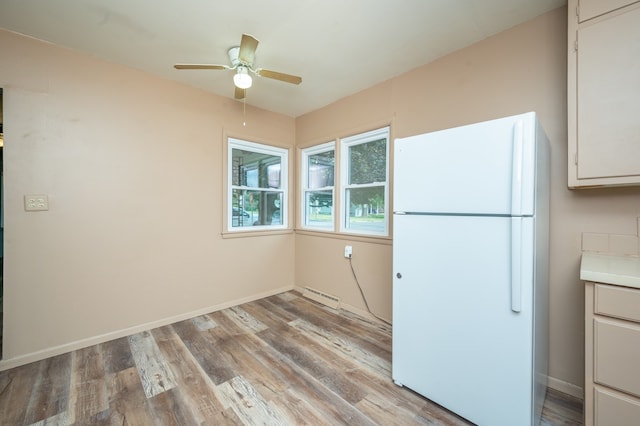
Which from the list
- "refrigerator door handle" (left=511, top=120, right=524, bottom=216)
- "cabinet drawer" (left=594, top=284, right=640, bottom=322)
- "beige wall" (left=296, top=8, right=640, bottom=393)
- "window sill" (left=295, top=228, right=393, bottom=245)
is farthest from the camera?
"window sill" (left=295, top=228, right=393, bottom=245)

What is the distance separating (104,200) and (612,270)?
3.67 meters

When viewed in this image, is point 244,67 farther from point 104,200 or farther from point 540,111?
point 540,111

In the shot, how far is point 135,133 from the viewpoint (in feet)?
8.34

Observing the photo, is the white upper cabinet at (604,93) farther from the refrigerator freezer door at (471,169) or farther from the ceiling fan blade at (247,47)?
the ceiling fan blade at (247,47)

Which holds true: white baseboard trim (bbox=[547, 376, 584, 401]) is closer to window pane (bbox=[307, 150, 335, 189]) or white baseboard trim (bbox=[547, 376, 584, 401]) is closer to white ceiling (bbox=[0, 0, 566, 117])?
white ceiling (bbox=[0, 0, 566, 117])

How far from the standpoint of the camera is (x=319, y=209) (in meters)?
3.67

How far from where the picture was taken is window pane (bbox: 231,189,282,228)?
3.40 m

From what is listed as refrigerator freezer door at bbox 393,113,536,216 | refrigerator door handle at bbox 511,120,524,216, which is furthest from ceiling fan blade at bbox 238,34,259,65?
refrigerator door handle at bbox 511,120,524,216

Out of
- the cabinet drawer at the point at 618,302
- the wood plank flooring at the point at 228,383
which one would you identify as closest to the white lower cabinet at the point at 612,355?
the cabinet drawer at the point at 618,302

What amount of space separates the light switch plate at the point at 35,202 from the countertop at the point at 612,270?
146 inches

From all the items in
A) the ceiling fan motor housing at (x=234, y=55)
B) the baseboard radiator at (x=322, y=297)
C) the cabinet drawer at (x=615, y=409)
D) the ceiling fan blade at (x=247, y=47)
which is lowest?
the baseboard radiator at (x=322, y=297)

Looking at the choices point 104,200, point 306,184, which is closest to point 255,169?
point 306,184

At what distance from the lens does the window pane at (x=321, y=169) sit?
350cm

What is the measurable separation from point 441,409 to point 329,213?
2337mm
